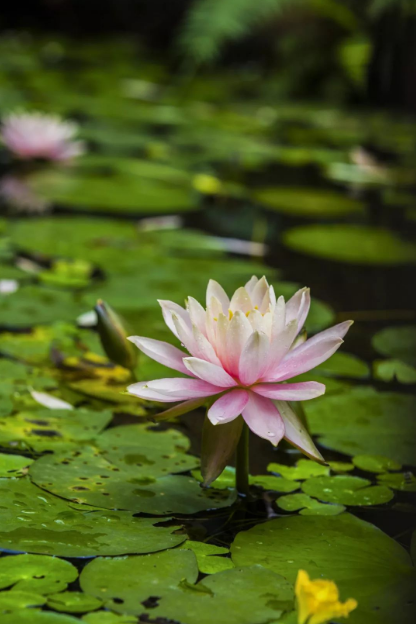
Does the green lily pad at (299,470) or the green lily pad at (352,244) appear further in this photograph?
the green lily pad at (352,244)

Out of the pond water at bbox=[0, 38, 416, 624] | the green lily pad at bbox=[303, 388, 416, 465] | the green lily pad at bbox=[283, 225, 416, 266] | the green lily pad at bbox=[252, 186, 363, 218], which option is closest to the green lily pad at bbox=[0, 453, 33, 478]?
the pond water at bbox=[0, 38, 416, 624]

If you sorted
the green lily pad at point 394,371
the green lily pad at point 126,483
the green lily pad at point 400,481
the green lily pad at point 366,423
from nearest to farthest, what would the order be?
the green lily pad at point 126,483, the green lily pad at point 400,481, the green lily pad at point 366,423, the green lily pad at point 394,371

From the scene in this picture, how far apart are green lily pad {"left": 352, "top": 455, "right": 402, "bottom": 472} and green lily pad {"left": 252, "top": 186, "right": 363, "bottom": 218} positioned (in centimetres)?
143

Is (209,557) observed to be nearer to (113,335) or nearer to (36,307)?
(113,335)

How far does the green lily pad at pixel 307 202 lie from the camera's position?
2.41 m

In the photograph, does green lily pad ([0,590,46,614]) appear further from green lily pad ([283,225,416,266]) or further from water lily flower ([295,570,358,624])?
green lily pad ([283,225,416,266])

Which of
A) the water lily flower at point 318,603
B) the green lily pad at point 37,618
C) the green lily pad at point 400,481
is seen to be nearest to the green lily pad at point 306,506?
the green lily pad at point 400,481

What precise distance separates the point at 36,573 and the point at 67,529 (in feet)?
0.28

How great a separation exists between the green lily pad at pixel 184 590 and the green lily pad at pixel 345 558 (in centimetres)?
3

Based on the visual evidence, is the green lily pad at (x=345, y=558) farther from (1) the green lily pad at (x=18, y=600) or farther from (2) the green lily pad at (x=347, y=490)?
(1) the green lily pad at (x=18, y=600)

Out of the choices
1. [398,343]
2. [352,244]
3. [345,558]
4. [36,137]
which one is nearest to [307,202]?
[352,244]

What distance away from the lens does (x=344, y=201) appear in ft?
8.49

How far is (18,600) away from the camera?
66 cm

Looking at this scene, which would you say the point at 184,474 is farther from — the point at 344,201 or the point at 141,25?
the point at 141,25
